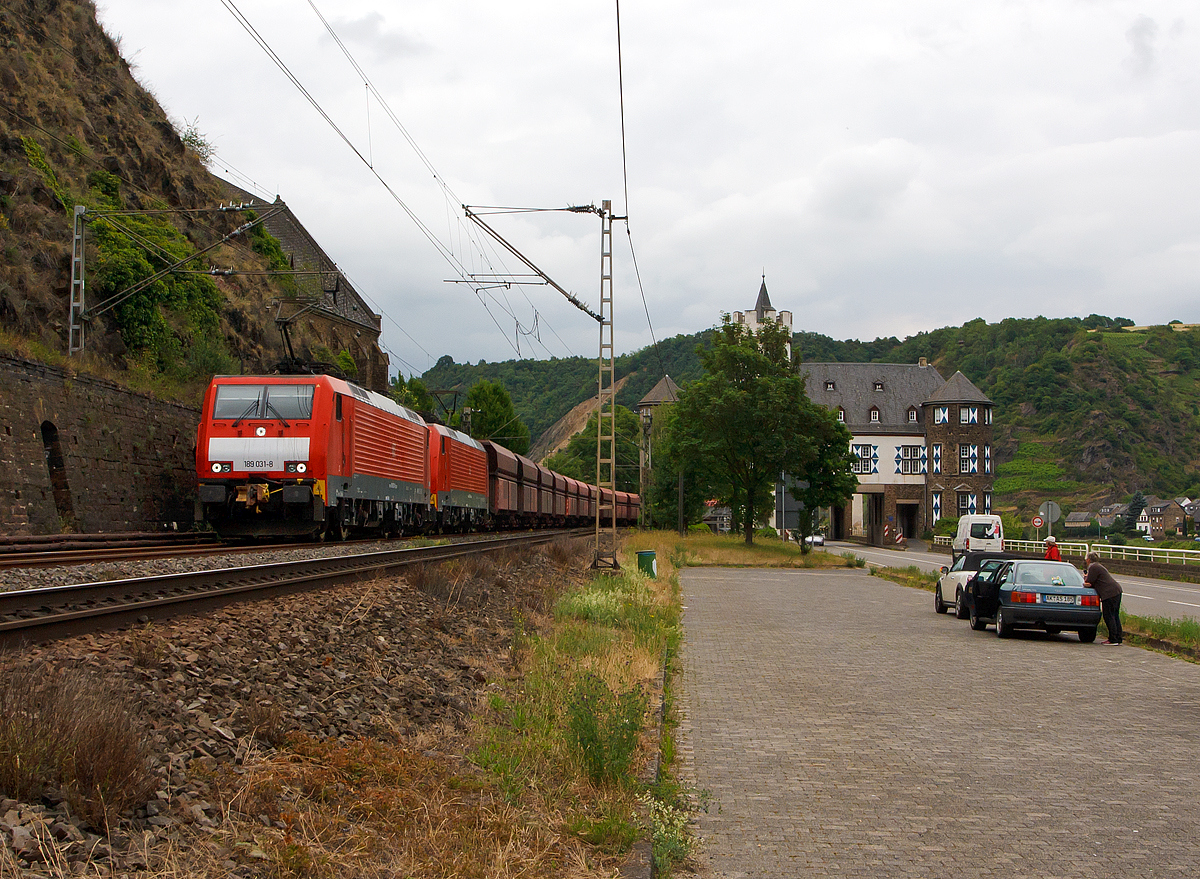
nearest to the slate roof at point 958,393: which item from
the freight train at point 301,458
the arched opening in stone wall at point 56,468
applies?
the freight train at point 301,458

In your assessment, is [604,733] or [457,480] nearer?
[604,733]

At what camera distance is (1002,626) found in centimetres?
1672

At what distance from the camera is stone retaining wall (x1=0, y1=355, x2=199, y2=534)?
2044cm

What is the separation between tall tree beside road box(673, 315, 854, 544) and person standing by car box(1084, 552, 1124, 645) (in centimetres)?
3168

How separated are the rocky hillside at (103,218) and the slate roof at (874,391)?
71.3 meters

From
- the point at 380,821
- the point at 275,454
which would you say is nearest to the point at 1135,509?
the point at 275,454

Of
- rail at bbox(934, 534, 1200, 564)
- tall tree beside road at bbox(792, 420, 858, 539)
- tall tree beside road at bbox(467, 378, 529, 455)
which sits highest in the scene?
tall tree beside road at bbox(467, 378, 529, 455)

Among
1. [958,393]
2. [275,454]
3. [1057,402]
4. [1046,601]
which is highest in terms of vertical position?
[1057,402]

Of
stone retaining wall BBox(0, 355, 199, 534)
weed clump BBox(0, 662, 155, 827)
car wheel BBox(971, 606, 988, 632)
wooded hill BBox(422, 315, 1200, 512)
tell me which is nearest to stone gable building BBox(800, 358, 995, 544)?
wooded hill BBox(422, 315, 1200, 512)

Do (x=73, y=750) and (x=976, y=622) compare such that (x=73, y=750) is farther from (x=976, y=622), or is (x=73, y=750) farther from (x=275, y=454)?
(x=976, y=622)

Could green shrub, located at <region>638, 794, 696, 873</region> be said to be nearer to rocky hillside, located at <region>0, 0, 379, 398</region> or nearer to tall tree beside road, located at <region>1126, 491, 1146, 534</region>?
rocky hillside, located at <region>0, 0, 379, 398</region>

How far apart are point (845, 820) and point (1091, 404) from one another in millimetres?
146814

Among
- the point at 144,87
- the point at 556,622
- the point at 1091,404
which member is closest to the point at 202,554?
the point at 556,622

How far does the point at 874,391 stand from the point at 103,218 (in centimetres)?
8612
